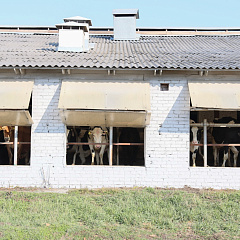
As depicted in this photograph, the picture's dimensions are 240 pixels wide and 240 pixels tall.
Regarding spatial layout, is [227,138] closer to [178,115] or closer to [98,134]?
[178,115]

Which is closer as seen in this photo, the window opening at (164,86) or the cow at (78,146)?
the window opening at (164,86)

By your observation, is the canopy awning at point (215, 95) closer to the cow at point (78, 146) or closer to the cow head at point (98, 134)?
the cow head at point (98, 134)

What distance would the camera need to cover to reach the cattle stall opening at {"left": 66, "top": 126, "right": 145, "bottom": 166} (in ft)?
38.5

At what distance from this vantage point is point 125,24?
54.6 ft

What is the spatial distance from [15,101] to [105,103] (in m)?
2.42

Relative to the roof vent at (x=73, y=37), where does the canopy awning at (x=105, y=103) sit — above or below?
below

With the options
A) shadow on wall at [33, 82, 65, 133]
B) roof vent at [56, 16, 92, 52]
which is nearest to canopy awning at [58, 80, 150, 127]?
shadow on wall at [33, 82, 65, 133]

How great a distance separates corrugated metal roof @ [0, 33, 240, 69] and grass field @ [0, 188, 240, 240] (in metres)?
3.43

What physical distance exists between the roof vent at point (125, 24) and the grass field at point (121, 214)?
830 centimetres

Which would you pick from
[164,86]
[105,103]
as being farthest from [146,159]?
[164,86]

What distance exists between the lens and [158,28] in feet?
60.5

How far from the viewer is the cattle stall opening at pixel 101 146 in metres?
11.7

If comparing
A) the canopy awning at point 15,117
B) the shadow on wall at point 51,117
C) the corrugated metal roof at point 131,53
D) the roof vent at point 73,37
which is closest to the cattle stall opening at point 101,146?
the shadow on wall at point 51,117

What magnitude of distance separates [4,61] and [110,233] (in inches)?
246
